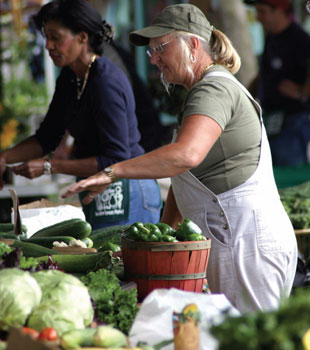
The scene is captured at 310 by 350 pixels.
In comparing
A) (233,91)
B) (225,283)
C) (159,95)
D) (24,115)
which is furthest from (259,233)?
(24,115)

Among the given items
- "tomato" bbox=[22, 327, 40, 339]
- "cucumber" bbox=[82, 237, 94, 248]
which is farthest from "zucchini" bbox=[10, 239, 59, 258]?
"tomato" bbox=[22, 327, 40, 339]

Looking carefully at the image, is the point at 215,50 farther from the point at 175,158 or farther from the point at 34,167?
the point at 34,167

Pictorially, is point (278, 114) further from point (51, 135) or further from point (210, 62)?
point (210, 62)

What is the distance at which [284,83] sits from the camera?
7.11 m

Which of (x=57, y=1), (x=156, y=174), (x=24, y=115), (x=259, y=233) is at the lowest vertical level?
(x=24, y=115)

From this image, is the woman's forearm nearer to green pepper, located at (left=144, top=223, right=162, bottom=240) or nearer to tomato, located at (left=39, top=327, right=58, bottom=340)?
green pepper, located at (left=144, top=223, right=162, bottom=240)

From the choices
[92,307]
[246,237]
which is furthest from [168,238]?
[246,237]

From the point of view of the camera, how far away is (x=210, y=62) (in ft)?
9.79

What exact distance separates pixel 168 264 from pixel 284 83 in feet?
16.4

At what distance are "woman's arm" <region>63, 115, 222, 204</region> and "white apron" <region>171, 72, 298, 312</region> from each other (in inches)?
15.1

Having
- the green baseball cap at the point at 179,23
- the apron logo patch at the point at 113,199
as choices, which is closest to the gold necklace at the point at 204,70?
the green baseball cap at the point at 179,23

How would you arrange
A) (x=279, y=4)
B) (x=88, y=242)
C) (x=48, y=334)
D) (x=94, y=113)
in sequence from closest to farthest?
(x=48, y=334) < (x=88, y=242) < (x=94, y=113) < (x=279, y=4)

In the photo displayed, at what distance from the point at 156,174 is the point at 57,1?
189cm

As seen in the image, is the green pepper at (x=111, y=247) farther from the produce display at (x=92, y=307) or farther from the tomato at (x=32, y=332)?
the tomato at (x=32, y=332)
